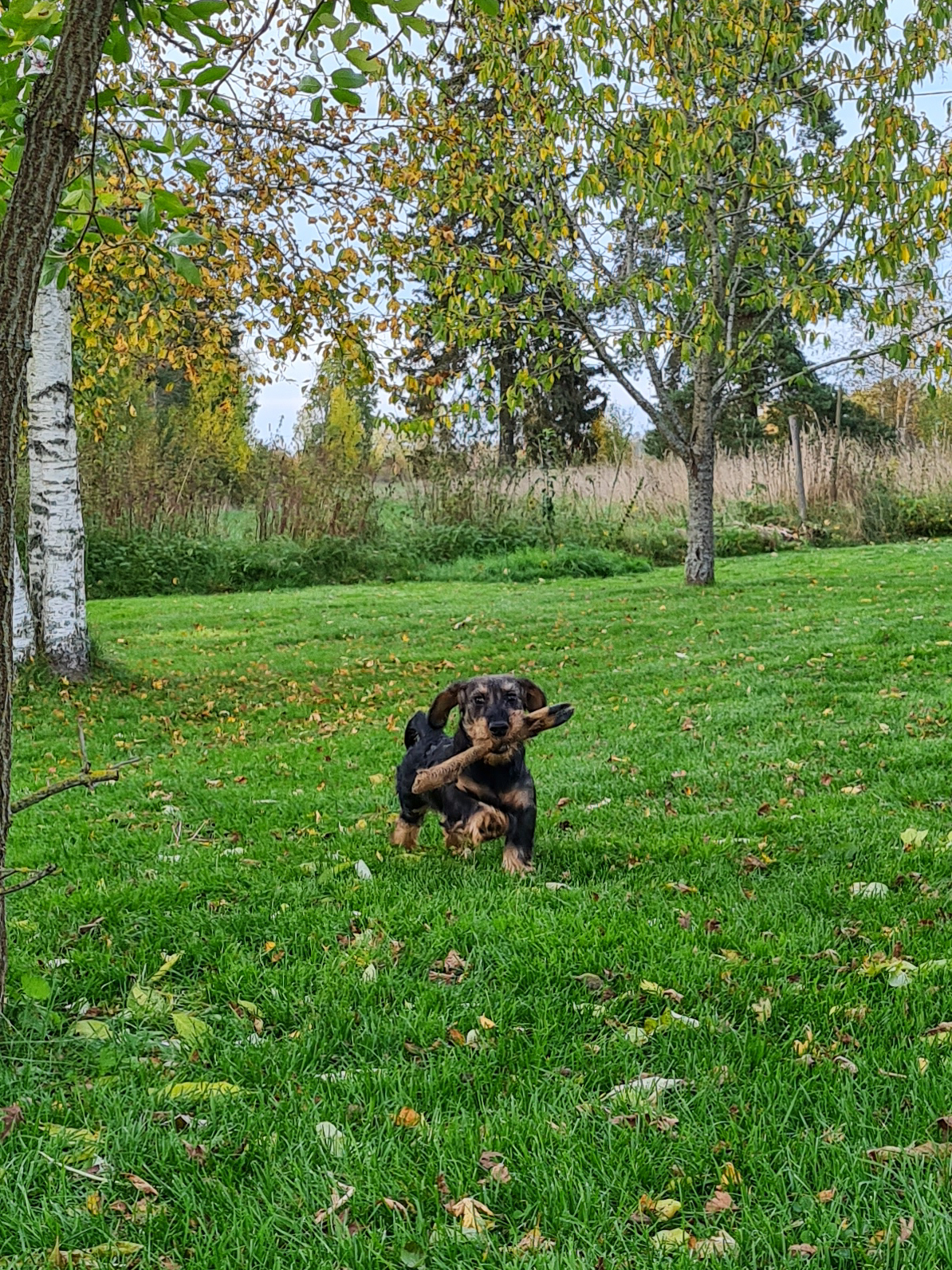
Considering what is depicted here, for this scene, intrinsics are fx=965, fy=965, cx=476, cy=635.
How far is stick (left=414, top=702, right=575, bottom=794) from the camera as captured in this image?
3.62 m

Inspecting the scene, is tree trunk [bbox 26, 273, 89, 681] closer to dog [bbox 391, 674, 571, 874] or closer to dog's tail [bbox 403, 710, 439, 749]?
dog's tail [bbox 403, 710, 439, 749]

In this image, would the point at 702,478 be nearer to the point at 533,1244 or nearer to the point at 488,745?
the point at 488,745

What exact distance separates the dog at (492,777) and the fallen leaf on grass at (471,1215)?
6.01ft

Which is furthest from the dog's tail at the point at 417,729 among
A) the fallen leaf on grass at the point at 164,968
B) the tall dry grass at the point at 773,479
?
the tall dry grass at the point at 773,479

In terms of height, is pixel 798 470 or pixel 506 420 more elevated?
pixel 506 420

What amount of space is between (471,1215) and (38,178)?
2.55 metres

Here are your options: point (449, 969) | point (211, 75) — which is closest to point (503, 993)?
point (449, 969)

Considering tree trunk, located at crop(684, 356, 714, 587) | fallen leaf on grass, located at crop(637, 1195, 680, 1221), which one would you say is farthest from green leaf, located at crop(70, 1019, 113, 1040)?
tree trunk, located at crop(684, 356, 714, 587)

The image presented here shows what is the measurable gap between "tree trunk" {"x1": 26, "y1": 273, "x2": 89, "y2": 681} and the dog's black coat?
18.3 feet

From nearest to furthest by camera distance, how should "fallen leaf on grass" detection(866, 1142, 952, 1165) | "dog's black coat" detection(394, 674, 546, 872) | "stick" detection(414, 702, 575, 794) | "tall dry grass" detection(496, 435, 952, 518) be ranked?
"fallen leaf on grass" detection(866, 1142, 952, 1165) < "stick" detection(414, 702, 575, 794) < "dog's black coat" detection(394, 674, 546, 872) < "tall dry grass" detection(496, 435, 952, 518)

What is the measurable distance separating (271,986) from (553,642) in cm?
701

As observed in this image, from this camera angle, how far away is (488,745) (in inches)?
144

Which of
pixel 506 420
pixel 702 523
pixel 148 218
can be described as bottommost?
pixel 702 523

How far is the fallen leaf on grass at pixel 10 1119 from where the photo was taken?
2.22m
